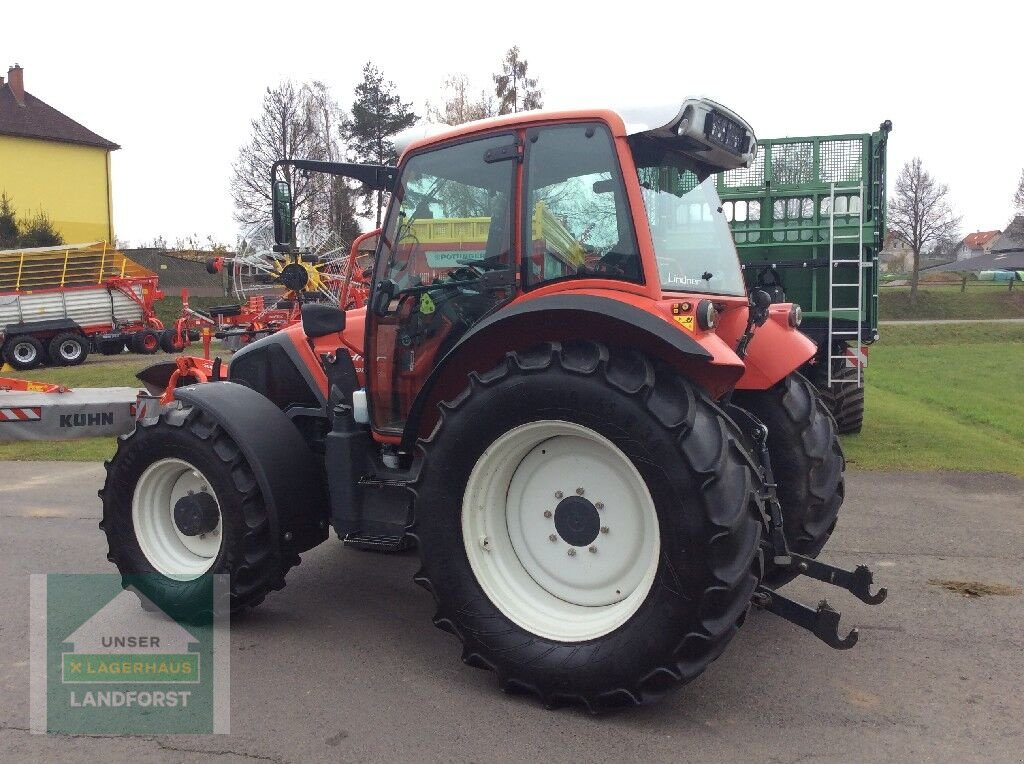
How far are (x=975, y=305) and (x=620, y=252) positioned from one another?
42.9 meters

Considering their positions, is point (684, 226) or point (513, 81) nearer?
point (684, 226)

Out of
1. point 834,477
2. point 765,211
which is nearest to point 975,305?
point 765,211

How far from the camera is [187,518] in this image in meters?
4.56

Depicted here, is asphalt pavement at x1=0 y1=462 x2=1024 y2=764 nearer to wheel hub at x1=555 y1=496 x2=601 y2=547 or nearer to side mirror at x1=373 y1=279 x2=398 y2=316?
wheel hub at x1=555 y1=496 x2=601 y2=547

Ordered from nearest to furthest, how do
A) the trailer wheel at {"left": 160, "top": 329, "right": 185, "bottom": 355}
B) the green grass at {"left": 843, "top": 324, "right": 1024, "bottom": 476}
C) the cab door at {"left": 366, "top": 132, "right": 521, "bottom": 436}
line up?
the cab door at {"left": 366, "top": 132, "right": 521, "bottom": 436} < the green grass at {"left": 843, "top": 324, "right": 1024, "bottom": 476} < the trailer wheel at {"left": 160, "top": 329, "right": 185, "bottom": 355}

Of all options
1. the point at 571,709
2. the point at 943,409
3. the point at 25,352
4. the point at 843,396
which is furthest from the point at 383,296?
the point at 25,352

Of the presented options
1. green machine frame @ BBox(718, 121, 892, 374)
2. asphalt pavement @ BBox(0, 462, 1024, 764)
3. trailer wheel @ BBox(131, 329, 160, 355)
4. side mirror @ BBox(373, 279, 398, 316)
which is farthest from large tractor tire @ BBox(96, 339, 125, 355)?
side mirror @ BBox(373, 279, 398, 316)

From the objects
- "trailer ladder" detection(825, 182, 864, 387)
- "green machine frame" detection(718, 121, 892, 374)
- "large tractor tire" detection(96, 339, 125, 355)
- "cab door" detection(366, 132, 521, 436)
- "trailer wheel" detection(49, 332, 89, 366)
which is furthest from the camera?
"large tractor tire" detection(96, 339, 125, 355)

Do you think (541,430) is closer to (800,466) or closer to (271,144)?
(800,466)

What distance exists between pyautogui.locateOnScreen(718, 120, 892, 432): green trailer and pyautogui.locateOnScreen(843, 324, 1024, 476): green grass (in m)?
0.92

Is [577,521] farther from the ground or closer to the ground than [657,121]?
closer to the ground

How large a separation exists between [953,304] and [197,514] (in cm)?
4294

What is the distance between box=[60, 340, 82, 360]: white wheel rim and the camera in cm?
2447

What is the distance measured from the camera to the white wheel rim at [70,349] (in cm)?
2447
